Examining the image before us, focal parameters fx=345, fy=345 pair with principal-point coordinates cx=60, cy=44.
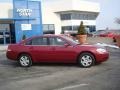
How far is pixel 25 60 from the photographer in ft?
52.7

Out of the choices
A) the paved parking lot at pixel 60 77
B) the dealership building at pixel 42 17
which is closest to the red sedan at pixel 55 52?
the paved parking lot at pixel 60 77

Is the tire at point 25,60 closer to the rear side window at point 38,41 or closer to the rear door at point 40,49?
the rear door at point 40,49

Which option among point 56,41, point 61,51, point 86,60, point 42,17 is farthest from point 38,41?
point 42,17

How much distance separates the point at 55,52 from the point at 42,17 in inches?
1778

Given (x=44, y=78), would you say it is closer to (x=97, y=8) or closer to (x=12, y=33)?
(x=12, y=33)

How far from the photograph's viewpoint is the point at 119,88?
1005 centimetres

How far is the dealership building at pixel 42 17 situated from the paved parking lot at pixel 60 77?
24.0 metres

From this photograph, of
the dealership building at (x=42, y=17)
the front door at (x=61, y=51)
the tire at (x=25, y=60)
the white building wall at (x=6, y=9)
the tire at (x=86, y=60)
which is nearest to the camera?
the tire at (x=86, y=60)

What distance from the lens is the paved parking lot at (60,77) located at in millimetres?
10664

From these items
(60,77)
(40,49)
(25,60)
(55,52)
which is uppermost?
(40,49)

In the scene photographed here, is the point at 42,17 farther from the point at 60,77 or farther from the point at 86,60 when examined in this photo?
the point at 60,77

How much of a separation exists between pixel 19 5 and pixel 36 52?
84.8 feet

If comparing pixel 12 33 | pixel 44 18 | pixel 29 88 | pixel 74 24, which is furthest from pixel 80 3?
Result: pixel 29 88

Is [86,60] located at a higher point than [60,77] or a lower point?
higher
